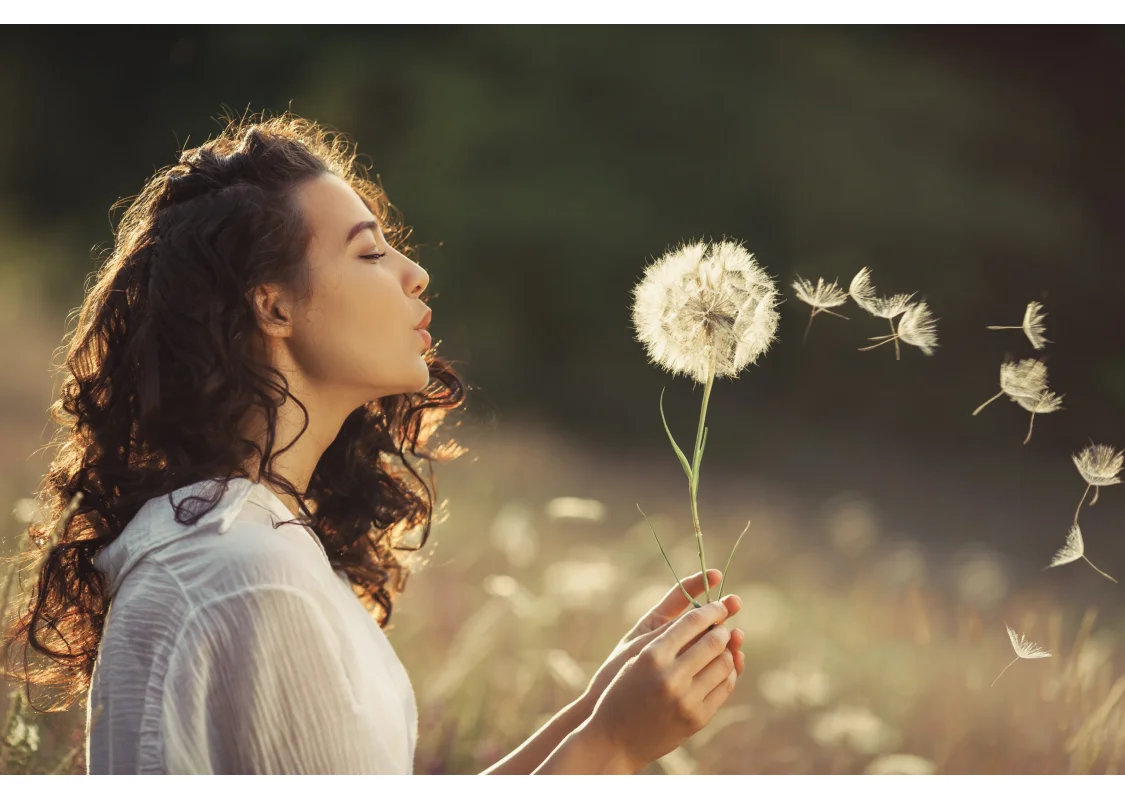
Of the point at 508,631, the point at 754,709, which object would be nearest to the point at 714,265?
the point at 508,631

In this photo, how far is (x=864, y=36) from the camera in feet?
11.3

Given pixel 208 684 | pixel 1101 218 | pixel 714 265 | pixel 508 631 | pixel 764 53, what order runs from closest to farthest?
pixel 208 684 < pixel 714 265 < pixel 508 631 < pixel 1101 218 < pixel 764 53

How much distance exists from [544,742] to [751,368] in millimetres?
2486

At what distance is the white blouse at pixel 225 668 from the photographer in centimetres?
117

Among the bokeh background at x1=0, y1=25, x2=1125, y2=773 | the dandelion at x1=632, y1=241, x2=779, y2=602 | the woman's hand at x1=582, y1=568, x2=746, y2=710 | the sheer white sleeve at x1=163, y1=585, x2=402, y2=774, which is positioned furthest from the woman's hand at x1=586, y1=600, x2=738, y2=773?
the bokeh background at x1=0, y1=25, x2=1125, y2=773

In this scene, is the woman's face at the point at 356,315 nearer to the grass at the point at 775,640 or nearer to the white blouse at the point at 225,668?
the white blouse at the point at 225,668

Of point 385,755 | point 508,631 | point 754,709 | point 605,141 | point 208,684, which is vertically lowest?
point 754,709

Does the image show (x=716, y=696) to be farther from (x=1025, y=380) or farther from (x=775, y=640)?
(x=775, y=640)

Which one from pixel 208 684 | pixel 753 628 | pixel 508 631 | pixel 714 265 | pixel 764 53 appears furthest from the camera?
pixel 764 53

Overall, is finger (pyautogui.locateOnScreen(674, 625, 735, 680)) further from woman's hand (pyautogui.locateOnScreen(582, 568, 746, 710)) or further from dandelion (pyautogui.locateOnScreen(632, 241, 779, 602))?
dandelion (pyautogui.locateOnScreen(632, 241, 779, 602))

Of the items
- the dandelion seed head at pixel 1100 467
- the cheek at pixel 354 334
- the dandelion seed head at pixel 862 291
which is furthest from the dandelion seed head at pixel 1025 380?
the cheek at pixel 354 334

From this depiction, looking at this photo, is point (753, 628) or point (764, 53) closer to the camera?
point (753, 628)

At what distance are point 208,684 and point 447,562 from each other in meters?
1.64

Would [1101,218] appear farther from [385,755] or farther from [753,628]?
[385,755]
